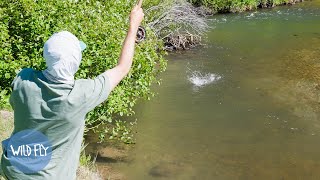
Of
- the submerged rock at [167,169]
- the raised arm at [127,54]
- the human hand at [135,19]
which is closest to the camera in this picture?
the raised arm at [127,54]

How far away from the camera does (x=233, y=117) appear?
13.7 meters

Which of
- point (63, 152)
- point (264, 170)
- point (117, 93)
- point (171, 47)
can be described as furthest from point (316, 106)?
point (63, 152)

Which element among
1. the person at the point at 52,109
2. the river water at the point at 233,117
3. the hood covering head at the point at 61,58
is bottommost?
the river water at the point at 233,117

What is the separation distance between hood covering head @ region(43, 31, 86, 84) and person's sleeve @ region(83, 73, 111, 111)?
0.43 ft

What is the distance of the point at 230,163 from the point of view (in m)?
10.9

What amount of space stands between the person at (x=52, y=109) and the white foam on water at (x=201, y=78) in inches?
566

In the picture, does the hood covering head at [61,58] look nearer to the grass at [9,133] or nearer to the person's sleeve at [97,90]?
the person's sleeve at [97,90]

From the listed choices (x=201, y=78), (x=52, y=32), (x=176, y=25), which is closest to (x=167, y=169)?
(x=52, y=32)

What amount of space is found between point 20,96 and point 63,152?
0.44m

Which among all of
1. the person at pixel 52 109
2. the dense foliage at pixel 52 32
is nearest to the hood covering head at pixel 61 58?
the person at pixel 52 109

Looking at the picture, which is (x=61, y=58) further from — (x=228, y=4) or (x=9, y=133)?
(x=228, y=4)

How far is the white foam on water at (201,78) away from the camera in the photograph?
17156mm

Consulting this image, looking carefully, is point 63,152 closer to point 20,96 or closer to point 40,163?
point 40,163

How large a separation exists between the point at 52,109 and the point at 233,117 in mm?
11596
